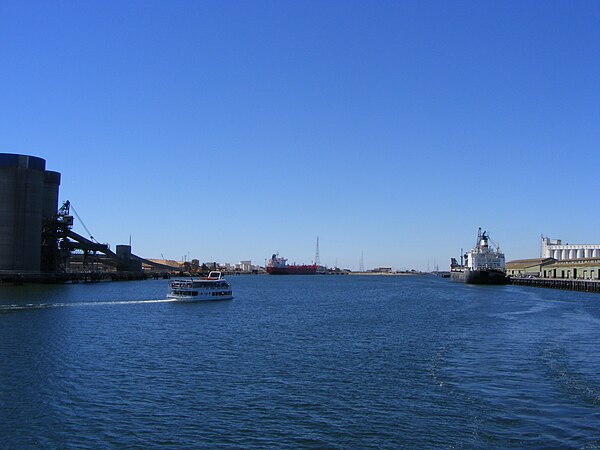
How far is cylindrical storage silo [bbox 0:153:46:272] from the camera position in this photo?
12194 cm

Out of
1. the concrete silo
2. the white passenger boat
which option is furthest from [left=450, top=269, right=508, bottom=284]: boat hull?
the concrete silo

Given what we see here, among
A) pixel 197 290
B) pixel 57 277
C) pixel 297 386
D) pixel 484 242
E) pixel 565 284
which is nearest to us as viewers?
pixel 297 386

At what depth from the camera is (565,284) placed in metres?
130

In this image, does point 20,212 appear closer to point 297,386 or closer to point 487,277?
point 297,386

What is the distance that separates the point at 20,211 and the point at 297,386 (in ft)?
374

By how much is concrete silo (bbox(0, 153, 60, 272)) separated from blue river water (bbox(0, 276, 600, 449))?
75.4 m

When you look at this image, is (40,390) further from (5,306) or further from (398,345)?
(5,306)

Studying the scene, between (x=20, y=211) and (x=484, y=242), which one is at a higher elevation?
(x=20, y=211)

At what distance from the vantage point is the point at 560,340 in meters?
44.3

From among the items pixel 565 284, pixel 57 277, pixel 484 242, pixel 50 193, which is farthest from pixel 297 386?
pixel 484 242

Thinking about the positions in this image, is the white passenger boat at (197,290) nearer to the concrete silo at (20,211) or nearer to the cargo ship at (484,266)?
the concrete silo at (20,211)

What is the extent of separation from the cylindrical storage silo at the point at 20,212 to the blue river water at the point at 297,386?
7527 cm

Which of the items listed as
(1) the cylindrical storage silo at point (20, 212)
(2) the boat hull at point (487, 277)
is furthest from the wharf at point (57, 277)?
(2) the boat hull at point (487, 277)

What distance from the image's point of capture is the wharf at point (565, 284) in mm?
114312
